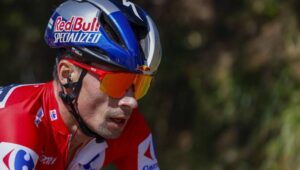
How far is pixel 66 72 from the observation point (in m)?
4.27

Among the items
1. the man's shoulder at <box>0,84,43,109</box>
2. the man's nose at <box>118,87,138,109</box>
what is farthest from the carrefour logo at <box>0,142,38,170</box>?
the man's nose at <box>118,87,138,109</box>

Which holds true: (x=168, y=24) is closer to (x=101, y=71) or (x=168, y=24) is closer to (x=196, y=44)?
(x=196, y=44)

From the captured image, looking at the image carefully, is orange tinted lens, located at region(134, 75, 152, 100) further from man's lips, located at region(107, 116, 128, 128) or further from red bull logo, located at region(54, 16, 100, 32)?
red bull logo, located at region(54, 16, 100, 32)

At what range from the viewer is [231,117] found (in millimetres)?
8992

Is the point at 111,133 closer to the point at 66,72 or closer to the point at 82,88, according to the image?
the point at 82,88

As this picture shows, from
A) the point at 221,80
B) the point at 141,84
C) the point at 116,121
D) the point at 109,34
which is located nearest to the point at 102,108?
the point at 116,121

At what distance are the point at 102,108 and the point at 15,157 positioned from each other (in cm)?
46

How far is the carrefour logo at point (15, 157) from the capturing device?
3936 millimetres

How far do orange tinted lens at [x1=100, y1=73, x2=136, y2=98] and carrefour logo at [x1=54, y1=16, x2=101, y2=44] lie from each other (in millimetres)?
168

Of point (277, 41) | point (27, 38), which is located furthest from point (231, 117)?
point (27, 38)

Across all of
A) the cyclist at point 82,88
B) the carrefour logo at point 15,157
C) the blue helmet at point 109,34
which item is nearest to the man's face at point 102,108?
the cyclist at point 82,88

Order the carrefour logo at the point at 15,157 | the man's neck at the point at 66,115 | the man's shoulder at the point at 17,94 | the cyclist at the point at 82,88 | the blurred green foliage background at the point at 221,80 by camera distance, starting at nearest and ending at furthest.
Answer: the carrefour logo at the point at 15,157
the cyclist at the point at 82,88
the man's shoulder at the point at 17,94
the man's neck at the point at 66,115
the blurred green foliage background at the point at 221,80

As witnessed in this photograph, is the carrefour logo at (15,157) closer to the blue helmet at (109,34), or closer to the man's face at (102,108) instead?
the man's face at (102,108)

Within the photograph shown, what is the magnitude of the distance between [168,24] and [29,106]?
5.66 m
